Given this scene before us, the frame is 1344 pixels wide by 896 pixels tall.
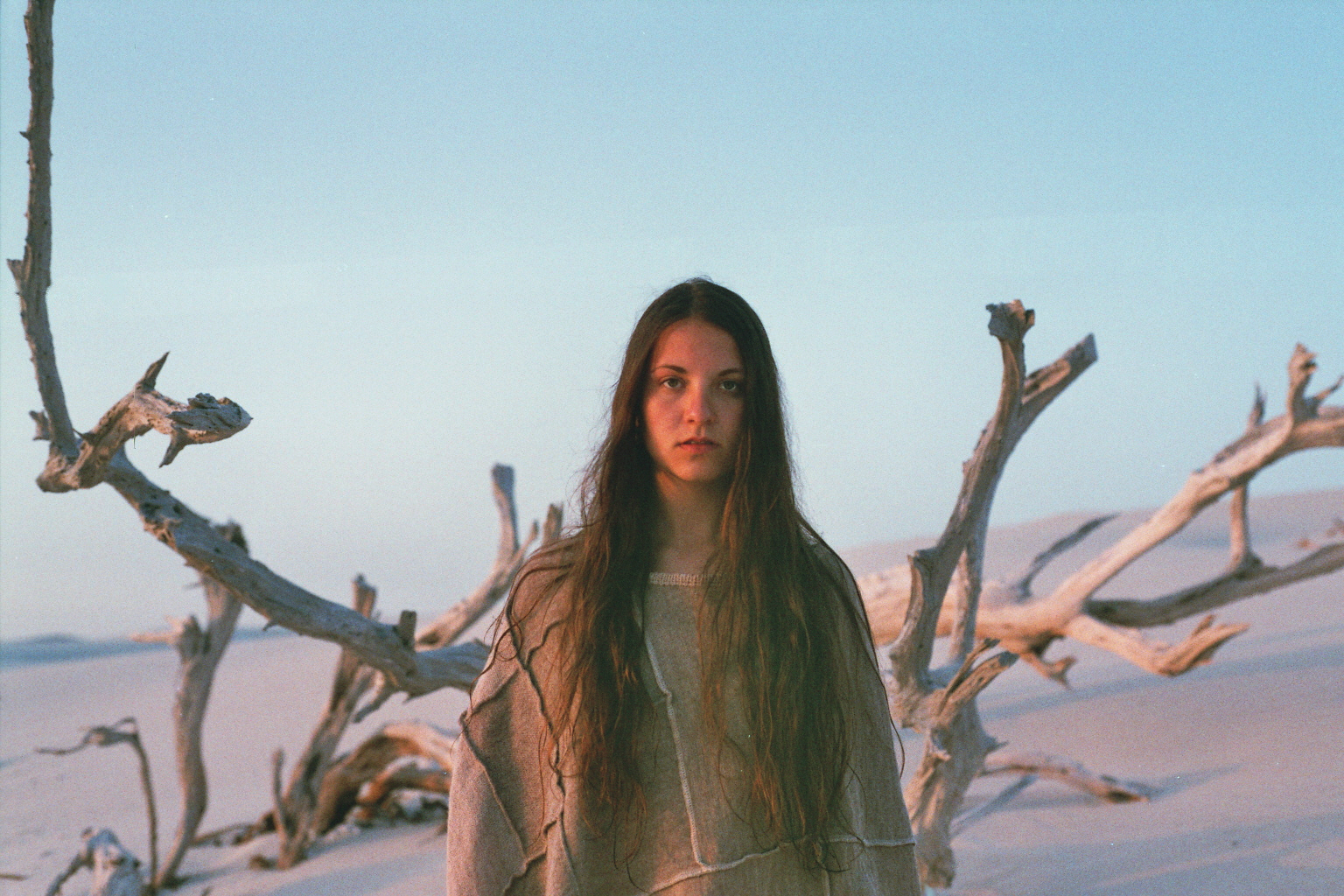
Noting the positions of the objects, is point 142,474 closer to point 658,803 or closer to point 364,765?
point 658,803

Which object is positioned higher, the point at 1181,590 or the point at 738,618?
the point at 738,618

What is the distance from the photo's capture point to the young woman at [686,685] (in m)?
2.32

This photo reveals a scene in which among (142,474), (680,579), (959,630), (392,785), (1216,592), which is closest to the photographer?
(680,579)

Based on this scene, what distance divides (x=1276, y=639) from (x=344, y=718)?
9153mm

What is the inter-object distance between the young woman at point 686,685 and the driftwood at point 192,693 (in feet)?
12.9

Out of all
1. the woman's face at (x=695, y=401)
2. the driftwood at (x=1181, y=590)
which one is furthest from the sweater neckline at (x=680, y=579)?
the driftwood at (x=1181, y=590)

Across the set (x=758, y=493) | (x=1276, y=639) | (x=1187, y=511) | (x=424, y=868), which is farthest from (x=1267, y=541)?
(x=758, y=493)

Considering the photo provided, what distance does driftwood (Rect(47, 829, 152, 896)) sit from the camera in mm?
4621

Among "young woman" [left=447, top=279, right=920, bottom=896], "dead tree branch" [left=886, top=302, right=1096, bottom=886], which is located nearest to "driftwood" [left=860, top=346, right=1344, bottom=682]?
"dead tree branch" [left=886, top=302, right=1096, bottom=886]

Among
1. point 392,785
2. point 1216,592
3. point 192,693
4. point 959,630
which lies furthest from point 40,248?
point 1216,592

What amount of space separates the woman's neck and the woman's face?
6cm

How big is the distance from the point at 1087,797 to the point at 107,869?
4.82 meters

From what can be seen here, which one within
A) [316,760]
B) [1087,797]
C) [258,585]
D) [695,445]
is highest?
[695,445]

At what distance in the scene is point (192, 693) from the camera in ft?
19.6
